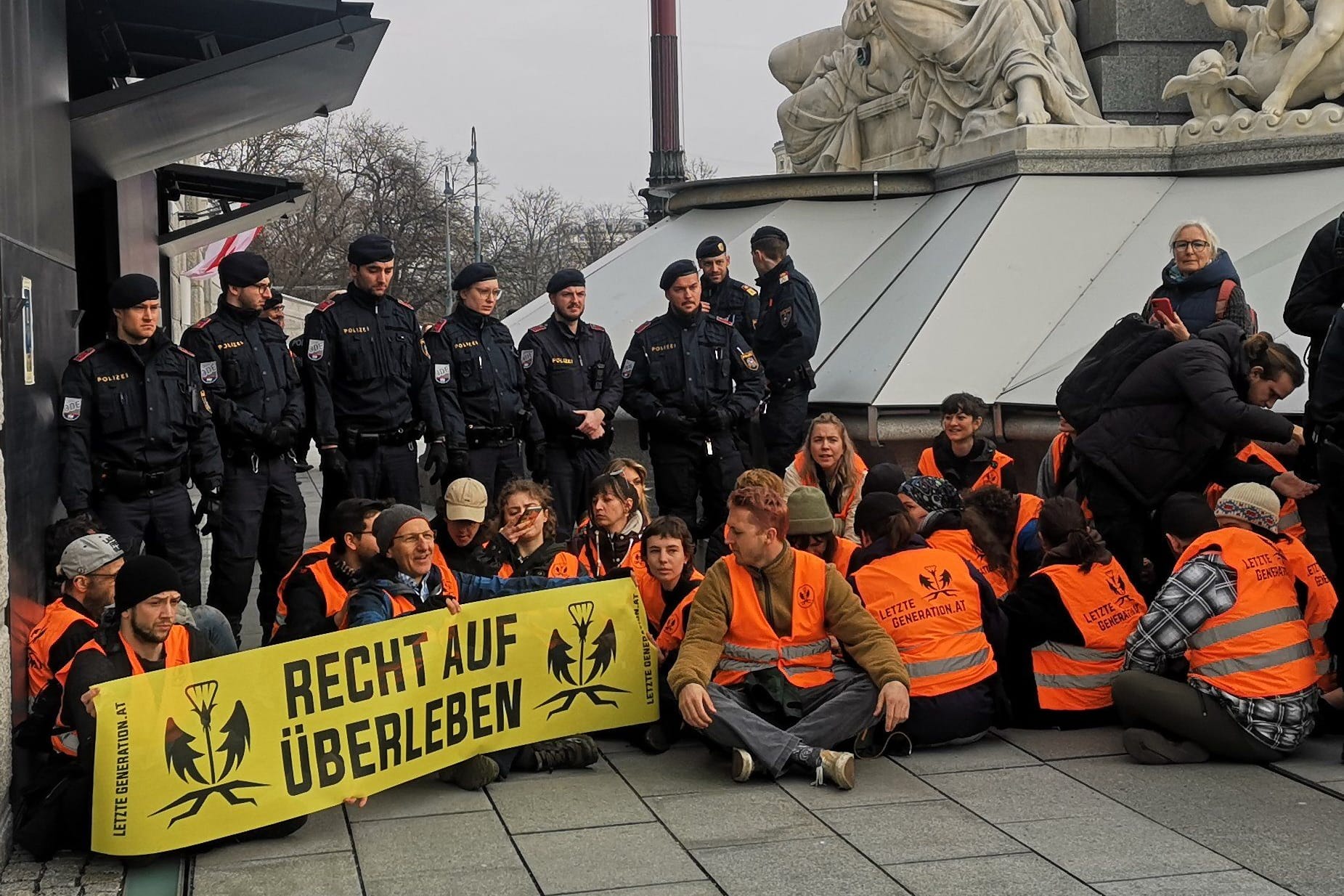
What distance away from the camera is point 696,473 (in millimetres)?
9383

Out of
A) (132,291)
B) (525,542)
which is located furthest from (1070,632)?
(132,291)

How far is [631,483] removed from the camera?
7344 millimetres

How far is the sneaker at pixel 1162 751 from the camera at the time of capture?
19.4 feet

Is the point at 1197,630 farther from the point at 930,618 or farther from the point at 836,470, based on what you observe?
the point at 836,470

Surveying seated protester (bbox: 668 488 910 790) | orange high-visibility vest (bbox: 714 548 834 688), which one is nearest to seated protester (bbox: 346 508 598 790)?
seated protester (bbox: 668 488 910 790)

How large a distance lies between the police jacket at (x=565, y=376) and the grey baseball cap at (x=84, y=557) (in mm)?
3457

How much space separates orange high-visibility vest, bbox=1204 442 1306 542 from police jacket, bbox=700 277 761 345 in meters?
3.46

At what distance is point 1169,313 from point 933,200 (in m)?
6.24

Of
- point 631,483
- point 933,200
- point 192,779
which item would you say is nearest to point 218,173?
point 933,200

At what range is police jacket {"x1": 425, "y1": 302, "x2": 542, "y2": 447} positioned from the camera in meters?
8.72

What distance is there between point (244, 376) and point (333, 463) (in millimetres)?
639

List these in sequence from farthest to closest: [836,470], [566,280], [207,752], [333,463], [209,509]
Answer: [566,280] → [836,470] → [333,463] → [209,509] → [207,752]

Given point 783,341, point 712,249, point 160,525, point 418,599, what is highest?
point 712,249

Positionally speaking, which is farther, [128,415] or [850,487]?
[850,487]
